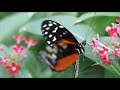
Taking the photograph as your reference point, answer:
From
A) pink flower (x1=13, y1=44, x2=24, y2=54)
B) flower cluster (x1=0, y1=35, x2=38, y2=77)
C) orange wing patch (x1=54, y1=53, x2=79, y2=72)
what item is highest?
pink flower (x1=13, y1=44, x2=24, y2=54)

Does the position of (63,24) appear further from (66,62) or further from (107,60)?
(107,60)

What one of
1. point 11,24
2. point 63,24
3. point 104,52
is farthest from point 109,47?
point 11,24

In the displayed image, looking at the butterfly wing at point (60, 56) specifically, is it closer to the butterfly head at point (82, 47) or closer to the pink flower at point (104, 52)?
the butterfly head at point (82, 47)

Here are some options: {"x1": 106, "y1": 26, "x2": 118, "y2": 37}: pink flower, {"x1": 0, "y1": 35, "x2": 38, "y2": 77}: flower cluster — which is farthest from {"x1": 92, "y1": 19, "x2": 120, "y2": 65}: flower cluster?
{"x1": 0, "y1": 35, "x2": 38, "y2": 77}: flower cluster

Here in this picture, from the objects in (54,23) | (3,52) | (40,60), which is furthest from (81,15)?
Answer: (3,52)

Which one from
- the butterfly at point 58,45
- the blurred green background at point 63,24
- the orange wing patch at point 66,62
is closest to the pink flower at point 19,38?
the blurred green background at point 63,24

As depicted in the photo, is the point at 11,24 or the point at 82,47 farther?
the point at 11,24

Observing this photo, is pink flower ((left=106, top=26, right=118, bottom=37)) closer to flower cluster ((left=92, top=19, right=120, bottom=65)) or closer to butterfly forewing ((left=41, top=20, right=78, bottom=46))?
flower cluster ((left=92, top=19, right=120, bottom=65))
